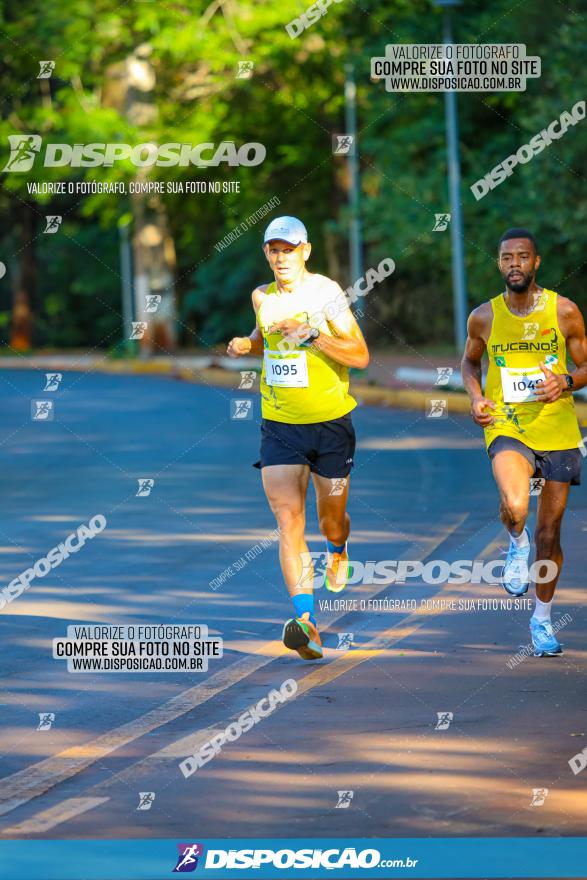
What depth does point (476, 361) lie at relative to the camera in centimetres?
944

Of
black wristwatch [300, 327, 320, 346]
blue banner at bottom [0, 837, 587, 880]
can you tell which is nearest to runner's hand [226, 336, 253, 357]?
black wristwatch [300, 327, 320, 346]

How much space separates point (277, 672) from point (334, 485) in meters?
1.12

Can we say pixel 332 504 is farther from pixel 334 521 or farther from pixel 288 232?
pixel 288 232

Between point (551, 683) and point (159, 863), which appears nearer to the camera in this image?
point (159, 863)

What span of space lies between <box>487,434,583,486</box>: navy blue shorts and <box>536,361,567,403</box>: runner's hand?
0.97 feet

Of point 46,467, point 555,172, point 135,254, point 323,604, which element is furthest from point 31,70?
point 323,604

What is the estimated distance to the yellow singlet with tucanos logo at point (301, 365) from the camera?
29.8ft

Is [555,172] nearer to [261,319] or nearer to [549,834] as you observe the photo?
[261,319]

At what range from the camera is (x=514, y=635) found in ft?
31.0

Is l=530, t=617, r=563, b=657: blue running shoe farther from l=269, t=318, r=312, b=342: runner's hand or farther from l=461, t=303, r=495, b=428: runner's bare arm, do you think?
l=269, t=318, r=312, b=342: runner's hand

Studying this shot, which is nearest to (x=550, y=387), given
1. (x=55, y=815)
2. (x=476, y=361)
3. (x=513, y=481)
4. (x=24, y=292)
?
(x=513, y=481)

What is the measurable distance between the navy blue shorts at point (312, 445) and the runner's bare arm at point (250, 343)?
13.9 inches

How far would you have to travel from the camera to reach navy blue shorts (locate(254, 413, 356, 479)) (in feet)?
30.2

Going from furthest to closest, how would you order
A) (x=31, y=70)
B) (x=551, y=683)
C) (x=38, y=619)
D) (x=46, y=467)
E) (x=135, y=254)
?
(x=31, y=70)
(x=135, y=254)
(x=46, y=467)
(x=38, y=619)
(x=551, y=683)
